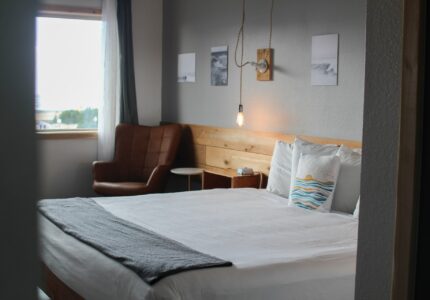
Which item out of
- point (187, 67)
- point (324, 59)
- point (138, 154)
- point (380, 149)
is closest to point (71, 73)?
point (138, 154)

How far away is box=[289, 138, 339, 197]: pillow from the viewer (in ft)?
14.0

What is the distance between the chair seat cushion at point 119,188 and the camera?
5.73 m

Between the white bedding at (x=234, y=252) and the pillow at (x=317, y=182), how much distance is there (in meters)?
0.09

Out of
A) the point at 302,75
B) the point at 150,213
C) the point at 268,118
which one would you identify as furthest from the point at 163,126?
the point at 150,213

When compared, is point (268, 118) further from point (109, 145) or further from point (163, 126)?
point (109, 145)

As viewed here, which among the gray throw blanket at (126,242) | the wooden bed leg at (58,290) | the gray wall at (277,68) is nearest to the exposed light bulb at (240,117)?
the gray wall at (277,68)

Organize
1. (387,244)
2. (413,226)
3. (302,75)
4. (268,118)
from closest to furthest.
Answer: (413,226) < (387,244) < (302,75) < (268,118)

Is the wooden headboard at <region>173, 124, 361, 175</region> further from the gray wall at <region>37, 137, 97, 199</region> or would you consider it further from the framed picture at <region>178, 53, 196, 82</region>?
the gray wall at <region>37, 137, 97, 199</region>

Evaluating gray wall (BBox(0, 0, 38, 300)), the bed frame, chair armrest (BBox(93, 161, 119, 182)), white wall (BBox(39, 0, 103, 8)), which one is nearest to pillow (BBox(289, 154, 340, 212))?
the bed frame

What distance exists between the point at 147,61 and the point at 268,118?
2.06 metres

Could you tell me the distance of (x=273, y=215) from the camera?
388 centimetres

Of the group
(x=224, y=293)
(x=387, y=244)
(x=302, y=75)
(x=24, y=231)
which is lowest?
(x=224, y=293)

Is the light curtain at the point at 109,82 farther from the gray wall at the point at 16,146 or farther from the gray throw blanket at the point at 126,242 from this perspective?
the gray wall at the point at 16,146

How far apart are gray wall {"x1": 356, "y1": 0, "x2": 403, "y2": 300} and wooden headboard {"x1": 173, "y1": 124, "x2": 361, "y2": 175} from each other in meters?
2.61
